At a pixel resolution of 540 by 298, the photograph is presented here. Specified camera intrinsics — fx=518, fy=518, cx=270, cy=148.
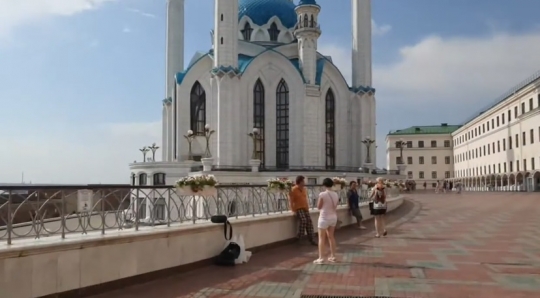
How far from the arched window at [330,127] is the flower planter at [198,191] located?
137 feet

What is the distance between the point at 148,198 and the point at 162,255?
3.51 ft

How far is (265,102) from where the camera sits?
48938 mm

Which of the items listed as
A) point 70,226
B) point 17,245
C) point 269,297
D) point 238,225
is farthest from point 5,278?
point 238,225

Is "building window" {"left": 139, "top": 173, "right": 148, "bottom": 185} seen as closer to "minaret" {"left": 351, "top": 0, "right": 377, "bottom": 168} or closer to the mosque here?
the mosque

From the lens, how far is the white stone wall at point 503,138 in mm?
53156

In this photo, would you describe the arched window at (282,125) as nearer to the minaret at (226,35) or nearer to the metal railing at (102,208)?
the minaret at (226,35)

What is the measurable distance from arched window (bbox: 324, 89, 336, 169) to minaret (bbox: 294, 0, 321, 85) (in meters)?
4.09

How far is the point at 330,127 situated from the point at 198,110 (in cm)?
1316

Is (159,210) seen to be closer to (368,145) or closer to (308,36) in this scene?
(308,36)

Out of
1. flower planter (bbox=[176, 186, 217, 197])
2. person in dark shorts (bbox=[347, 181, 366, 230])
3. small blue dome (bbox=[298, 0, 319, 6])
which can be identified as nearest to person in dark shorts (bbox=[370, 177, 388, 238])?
person in dark shorts (bbox=[347, 181, 366, 230])

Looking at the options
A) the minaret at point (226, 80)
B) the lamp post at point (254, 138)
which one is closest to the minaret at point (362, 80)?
the lamp post at point (254, 138)

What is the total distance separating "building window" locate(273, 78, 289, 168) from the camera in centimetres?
4900

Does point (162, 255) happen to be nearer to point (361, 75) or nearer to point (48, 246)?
point (48, 246)

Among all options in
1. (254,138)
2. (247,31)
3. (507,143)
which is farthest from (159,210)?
(507,143)
